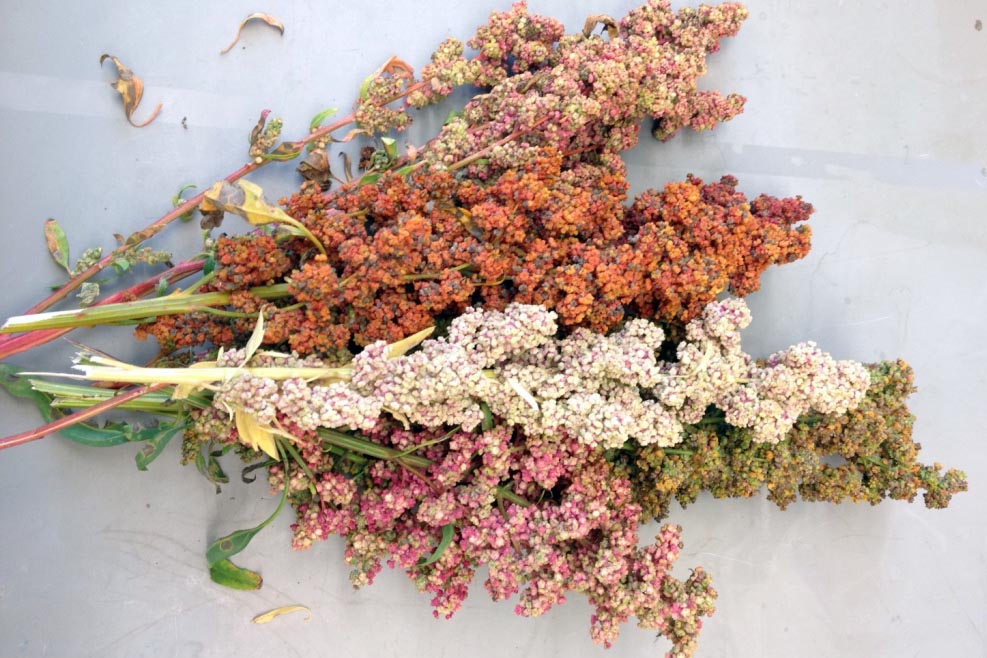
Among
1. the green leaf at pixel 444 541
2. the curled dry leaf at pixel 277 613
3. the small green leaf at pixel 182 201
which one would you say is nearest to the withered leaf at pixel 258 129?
the small green leaf at pixel 182 201

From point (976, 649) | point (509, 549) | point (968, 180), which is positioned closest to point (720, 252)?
point (509, 549)

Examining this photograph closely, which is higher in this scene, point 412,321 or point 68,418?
point 412,321

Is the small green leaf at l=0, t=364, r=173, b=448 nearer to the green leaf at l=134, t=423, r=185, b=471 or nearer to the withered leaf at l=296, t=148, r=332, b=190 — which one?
the green leaf at l=134, t=423, r=185, b=471

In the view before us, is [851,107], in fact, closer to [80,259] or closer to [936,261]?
[936,261]

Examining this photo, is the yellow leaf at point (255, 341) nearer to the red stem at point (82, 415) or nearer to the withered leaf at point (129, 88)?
the red stem at point (82, 415)

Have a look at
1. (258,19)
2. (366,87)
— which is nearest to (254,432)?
(366,87)

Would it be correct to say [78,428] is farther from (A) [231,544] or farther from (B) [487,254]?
(B) [487,254]

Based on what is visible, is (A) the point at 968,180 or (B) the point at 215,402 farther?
(A) the point at 968,180
